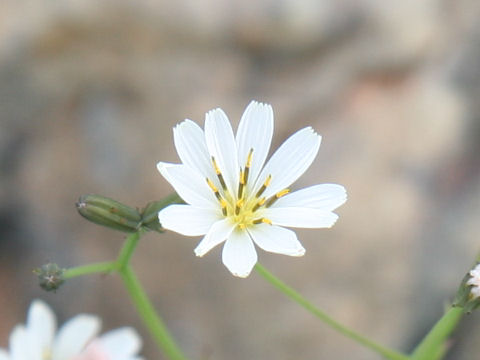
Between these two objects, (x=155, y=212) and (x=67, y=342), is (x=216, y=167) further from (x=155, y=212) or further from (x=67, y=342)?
(x=67, y=342)

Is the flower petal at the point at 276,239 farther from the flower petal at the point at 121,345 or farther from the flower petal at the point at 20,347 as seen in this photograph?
the flower petal at the point at 20,347

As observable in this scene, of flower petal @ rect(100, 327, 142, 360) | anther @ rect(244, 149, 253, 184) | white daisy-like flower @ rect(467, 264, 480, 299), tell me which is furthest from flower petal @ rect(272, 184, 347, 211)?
flower petal @ rect(100, 327, 142, 360)

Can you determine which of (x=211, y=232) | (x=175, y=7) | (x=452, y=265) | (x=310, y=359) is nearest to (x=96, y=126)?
(x=175, y=7)

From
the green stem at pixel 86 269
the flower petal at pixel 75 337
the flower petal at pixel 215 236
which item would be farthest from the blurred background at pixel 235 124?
the flower petal at pixel 215 236

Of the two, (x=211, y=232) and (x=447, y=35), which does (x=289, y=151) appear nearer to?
(x=211, y=232)

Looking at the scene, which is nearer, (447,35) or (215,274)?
(215,274)

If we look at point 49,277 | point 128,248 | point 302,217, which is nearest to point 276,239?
point 302,217
